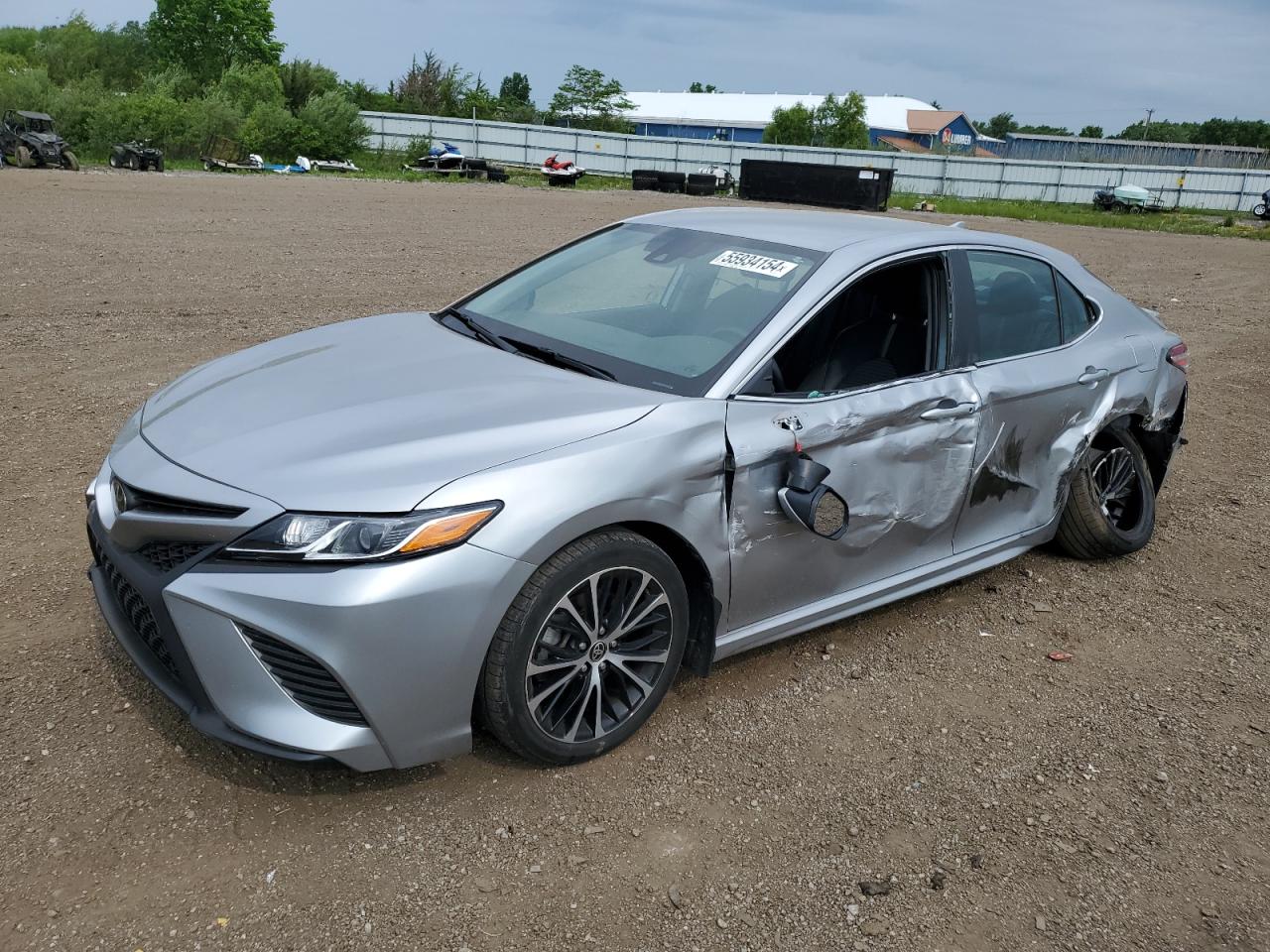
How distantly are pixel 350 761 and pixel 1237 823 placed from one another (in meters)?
2.71

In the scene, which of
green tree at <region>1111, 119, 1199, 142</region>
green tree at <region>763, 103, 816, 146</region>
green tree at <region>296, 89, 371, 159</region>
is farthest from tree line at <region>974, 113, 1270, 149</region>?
green tree at <region>296, 89, 371, 159</region>

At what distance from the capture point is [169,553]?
108 inches

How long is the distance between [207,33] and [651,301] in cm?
8078

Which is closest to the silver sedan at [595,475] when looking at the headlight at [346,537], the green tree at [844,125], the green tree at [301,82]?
the headlight at [346,537]

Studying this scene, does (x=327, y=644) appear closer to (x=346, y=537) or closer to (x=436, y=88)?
(x=346, y=537)

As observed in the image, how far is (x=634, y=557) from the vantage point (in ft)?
9.78

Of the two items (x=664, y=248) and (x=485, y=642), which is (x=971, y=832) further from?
(x=664, y=248)

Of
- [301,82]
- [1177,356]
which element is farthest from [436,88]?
[1177,356]

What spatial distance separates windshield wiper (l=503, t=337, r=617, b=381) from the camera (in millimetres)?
3436

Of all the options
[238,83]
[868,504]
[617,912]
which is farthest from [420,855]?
[238,83]

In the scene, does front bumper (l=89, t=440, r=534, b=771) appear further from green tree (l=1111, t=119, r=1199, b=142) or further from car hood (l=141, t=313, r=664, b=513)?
green tree (l=1111, t=119, r=1199, b=142)

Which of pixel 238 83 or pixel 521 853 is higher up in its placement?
pixel 238 83

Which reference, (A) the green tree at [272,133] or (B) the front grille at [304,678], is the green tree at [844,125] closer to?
(A) the green tree at [272,133]

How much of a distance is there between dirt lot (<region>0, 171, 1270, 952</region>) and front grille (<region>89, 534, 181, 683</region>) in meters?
0.41
